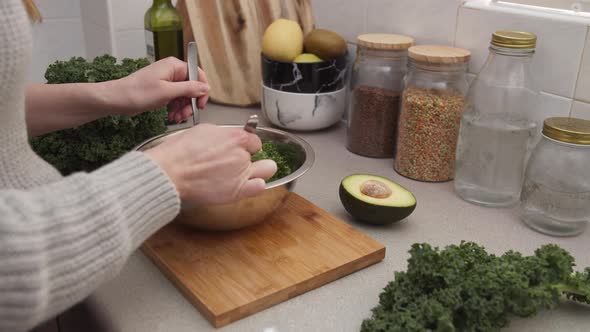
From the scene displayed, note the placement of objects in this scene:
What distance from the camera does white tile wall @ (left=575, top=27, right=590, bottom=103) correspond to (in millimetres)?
966

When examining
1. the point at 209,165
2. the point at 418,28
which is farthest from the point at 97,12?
the point at 209,165

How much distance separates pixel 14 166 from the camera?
65 centimetres

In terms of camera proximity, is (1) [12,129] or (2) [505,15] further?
(2) [505,15]

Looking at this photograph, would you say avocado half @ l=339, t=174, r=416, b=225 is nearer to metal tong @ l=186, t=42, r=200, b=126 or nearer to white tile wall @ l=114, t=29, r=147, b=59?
metal tong @ l=186, t=42, r=200, b=126

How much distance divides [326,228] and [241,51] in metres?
0.74

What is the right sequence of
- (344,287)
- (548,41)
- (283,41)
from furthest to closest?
1. (283,41)
2. (548,41)
3. (344,287)

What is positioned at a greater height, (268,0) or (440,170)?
(268,0)

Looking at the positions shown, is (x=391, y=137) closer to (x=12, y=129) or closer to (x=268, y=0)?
(x=268, y=0)

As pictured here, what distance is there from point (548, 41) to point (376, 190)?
42cm

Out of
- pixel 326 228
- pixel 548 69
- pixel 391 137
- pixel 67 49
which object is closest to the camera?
pixel 326 228

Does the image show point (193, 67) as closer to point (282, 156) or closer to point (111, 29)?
point (282, 156)

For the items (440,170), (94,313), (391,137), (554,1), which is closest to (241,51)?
(391,137)

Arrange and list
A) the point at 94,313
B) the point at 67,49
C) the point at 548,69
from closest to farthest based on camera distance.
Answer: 1. the point at 94,313
2. the point at 548,69
3. the point at 67,49

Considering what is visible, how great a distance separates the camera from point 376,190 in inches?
36.9
